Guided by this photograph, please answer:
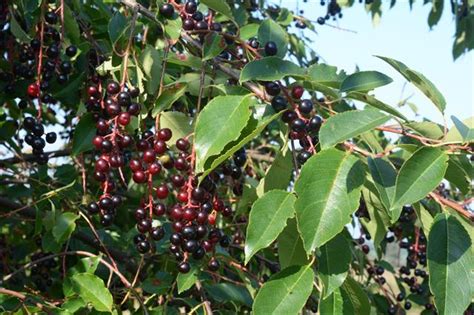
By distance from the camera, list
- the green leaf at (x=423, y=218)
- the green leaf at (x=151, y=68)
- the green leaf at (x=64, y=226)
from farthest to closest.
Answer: the green leaf at (x=64, y=226), the green leaf at (x=151, y=68), the green leaf at (x=423, y=218)

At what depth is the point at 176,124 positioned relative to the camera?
133 cm

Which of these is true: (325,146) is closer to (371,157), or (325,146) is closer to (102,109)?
(371,157)

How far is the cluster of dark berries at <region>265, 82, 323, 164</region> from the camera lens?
1089 mm

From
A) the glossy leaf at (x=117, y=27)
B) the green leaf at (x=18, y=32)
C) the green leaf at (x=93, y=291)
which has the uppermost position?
the glossy leaf at (x=117, y=27)

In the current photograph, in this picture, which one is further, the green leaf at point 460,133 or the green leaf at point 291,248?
the green leaf at point 291,248

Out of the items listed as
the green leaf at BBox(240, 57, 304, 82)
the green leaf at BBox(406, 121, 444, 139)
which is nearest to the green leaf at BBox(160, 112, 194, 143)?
the green leaf at BBox(240, 57, 304, 82)

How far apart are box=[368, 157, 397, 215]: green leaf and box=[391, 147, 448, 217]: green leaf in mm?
28

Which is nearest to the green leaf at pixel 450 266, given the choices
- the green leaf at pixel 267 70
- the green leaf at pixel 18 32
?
the green leaf at pixel 267 70

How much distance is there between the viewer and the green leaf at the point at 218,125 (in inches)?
40.9

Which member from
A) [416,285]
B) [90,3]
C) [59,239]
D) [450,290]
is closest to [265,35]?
[450,290]

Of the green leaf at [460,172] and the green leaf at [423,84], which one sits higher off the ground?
the green leaf at [423,84]

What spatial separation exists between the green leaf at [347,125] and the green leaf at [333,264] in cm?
18

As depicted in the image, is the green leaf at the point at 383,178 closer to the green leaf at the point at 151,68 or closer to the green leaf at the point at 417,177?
the green leaf at the point at 417,177

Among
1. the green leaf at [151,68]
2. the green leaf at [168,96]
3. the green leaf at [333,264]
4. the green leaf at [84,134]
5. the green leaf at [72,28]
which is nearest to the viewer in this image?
the green leaf at [333,264]
